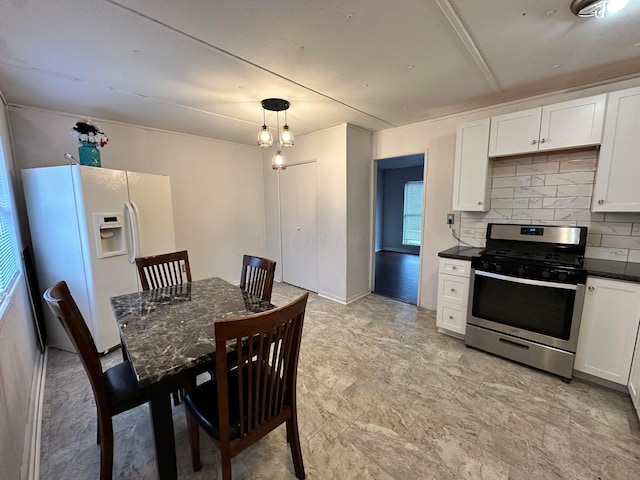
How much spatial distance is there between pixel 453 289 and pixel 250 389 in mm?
2360

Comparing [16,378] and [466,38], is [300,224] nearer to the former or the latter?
[466,38]

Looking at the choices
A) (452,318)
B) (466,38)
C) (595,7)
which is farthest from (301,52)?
(452,318)

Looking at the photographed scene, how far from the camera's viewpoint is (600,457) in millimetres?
1526

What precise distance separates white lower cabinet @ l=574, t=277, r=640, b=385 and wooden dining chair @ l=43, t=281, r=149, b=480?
3045 millimetres

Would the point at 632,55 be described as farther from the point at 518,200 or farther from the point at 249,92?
the point at 249,92

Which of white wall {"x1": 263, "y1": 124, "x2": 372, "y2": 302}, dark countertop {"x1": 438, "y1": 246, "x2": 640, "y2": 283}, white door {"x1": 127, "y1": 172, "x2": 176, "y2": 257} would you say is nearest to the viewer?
dark countertop {"x1": 438, "y1": 246, "x2": 640, "y2": 283}

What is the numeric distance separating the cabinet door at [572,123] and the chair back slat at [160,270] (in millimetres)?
3479

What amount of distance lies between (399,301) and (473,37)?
311 cm

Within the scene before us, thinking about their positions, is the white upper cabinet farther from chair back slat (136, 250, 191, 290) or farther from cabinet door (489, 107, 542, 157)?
chair back slat (136, 250, 191, 290)

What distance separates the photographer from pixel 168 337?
4.38ft

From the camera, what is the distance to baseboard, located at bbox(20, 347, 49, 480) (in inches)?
56.3

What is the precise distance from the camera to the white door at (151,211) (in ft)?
9.04

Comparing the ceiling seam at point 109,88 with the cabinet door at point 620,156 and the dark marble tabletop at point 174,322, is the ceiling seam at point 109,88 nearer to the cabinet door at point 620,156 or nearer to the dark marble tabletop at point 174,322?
the dark marble tabletop at point 174,322

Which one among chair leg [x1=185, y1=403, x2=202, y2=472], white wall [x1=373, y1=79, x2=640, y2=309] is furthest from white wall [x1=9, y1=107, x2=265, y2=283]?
chair leg [x1=185, y1=403, x2=202, y2=472]
